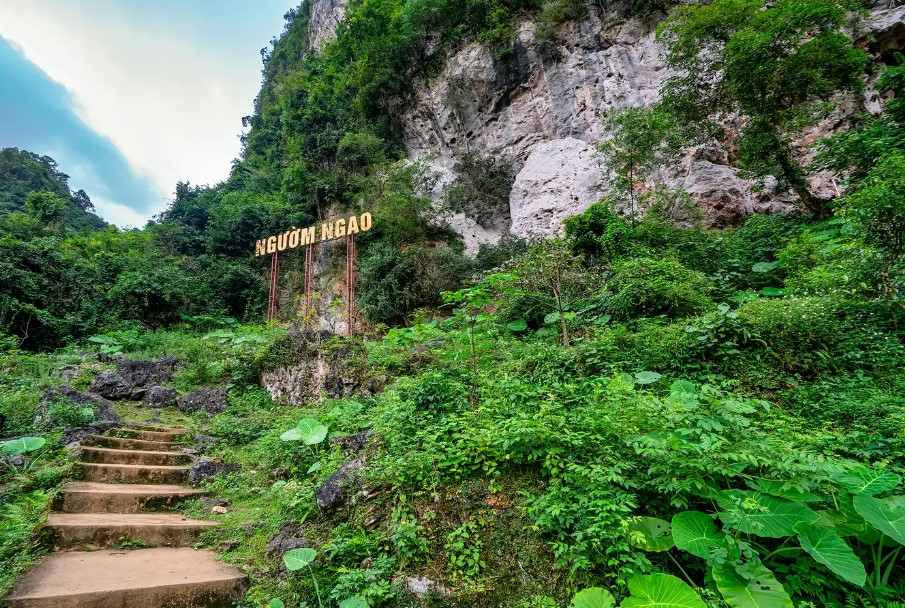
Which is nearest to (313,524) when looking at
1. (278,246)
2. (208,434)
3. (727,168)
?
(208,434)

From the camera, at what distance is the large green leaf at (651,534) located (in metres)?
2.01

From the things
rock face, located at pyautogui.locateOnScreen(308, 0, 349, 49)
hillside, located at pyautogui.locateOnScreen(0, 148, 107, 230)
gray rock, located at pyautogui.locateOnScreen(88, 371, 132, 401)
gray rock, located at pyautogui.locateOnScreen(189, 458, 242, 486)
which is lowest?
gray rock, located at pyautogui.locateOnScreen(189, 458, 242, 486)

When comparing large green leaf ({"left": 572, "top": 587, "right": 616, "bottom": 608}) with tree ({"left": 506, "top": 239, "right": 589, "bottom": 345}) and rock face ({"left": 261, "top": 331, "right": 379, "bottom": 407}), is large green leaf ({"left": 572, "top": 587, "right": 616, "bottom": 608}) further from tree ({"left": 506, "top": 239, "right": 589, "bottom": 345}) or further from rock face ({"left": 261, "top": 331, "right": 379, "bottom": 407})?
rock face ({"left": 261, "top": 331, "right": 379, "bottom": 407})

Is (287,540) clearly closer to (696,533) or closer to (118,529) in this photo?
(118,529)

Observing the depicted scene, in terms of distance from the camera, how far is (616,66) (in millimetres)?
12875

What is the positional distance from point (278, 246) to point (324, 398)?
33.6ft

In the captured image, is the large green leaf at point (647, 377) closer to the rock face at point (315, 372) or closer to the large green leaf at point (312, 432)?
the large green leaf at point (312, 432)

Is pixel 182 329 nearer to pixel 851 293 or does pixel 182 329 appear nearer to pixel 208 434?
pixel 208 434

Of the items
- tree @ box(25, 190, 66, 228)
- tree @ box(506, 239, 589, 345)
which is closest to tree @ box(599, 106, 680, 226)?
tree @ box(506, 239, 589, 345)

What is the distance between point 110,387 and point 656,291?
10540mm

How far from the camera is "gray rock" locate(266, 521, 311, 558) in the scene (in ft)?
9.32

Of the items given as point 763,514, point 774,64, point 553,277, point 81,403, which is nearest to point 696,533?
point 763,514

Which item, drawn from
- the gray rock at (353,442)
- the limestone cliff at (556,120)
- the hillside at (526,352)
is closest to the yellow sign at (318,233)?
the hillside at (526,352)

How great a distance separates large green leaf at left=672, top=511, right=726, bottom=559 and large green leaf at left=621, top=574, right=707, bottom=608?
20cm
